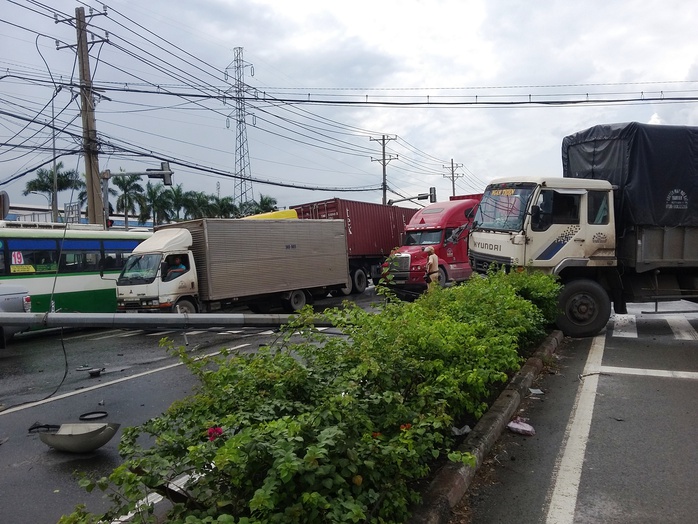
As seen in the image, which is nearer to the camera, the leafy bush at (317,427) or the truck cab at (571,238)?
the leafy bush at (317,427)

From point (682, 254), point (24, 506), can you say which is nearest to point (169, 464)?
point (24, 506)

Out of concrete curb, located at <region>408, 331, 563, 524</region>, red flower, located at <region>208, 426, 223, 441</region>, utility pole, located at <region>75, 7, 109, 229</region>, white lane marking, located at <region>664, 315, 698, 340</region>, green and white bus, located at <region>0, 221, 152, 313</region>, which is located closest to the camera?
red flower, located at <region>208, 426, 223, 441</region>

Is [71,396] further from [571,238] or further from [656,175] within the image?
[656,175]

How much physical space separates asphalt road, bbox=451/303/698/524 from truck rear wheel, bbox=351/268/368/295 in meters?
15.2

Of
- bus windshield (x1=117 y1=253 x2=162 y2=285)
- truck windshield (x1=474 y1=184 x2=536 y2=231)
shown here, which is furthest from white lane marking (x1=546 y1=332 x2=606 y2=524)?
Result: bus windshield (x1=117 y1=253 x2=162 y2=285)

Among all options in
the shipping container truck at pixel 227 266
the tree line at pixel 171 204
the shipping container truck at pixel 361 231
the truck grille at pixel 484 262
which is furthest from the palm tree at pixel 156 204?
the truck grille at pixel 484 262

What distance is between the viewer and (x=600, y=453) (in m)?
4.66

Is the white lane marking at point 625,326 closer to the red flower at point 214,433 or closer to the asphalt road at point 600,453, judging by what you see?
the asphalt road at point 600,453

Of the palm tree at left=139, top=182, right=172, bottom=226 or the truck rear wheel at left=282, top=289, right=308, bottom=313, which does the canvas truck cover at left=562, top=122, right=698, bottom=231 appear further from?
the palm tree at left=139, top=182, right=172, bottom=226

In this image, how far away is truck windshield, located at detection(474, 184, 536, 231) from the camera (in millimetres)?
9961

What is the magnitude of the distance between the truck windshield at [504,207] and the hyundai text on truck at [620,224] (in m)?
0.03

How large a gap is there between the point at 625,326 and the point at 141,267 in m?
11.9

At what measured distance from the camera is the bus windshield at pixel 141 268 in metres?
14.0

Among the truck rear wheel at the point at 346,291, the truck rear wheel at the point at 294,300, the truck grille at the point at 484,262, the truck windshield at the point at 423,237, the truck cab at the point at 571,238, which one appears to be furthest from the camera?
the truck rear wheel at the point at 346,291
